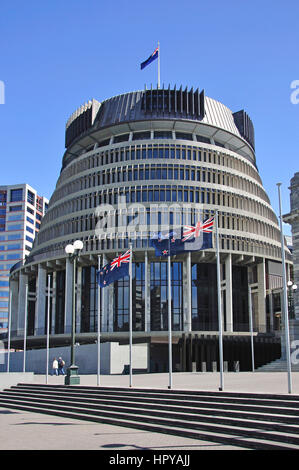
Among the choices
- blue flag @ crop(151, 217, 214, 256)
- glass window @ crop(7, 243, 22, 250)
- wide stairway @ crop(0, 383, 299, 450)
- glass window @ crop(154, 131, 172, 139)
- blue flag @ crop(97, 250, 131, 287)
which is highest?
glass window @ crop(154, 131, 172, 139)

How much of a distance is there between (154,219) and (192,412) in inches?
1902

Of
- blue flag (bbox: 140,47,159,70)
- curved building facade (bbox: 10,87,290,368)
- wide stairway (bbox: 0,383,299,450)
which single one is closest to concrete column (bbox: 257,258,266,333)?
curved building facade (bbox: 10,87,290,368)

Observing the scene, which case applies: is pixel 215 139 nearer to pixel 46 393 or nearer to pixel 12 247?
pixel 46 393

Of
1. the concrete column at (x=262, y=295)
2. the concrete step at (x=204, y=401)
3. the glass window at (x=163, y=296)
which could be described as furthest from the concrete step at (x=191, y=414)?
the concrete column at (x=262, y=295)

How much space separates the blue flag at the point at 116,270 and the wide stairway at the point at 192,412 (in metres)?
6.87

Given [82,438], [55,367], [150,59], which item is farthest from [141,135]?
[82,438]

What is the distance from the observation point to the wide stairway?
1473cm

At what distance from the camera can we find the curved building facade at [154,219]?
6510cm

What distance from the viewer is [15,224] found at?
155 m

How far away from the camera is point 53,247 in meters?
73.3

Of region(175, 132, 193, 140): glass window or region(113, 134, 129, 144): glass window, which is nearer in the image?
region(175, 132, 193, 140): glass window

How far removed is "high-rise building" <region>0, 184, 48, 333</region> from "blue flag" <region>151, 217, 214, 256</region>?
125 metres

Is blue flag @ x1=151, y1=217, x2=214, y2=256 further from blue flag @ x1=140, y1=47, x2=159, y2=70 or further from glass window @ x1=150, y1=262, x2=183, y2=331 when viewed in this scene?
blue flag @ x1=140, y1=47, x2=159, y2=70
